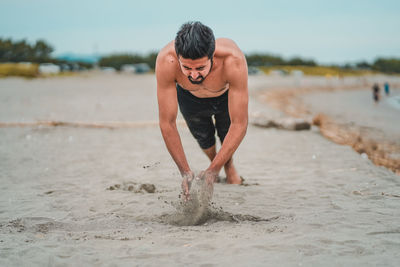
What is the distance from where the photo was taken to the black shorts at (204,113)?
3.64 meters

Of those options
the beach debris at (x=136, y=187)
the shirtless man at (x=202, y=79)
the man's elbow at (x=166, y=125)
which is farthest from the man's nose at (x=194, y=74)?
the beach debris at (x=136, y=187)

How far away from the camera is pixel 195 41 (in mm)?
2680

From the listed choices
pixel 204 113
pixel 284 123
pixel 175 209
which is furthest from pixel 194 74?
pixel 284 123

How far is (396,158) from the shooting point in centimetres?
623

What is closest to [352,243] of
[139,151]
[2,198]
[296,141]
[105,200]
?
[105,200]

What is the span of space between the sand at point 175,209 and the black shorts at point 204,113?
55 centimetres

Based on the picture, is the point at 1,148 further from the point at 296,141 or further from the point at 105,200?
the point at 296,141

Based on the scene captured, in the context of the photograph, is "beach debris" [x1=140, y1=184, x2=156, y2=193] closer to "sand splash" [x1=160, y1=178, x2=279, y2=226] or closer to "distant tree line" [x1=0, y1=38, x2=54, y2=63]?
"sand splash" [x1=160, y1=178, x2=279, y2=226]

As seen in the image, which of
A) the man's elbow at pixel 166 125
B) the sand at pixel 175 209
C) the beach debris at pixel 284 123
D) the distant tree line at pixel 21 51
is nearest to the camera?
the sand at pixel 175 209

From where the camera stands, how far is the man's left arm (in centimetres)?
309

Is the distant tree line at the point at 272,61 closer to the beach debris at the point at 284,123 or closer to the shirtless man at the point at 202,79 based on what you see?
the beach debris at the point at 284,123

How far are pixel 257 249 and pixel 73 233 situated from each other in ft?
4.14

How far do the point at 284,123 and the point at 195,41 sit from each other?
18.5 feet

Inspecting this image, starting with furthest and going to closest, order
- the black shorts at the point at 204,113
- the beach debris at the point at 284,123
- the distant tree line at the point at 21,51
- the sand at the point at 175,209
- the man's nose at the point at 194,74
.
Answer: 1. the distant tree line at the point at 21,51
2. the beach debris at the point at 284,123
3. the black shorts at the point at 204,113
4. the man's nose at the point at 194,74
5. the sand at the point at 175,209
